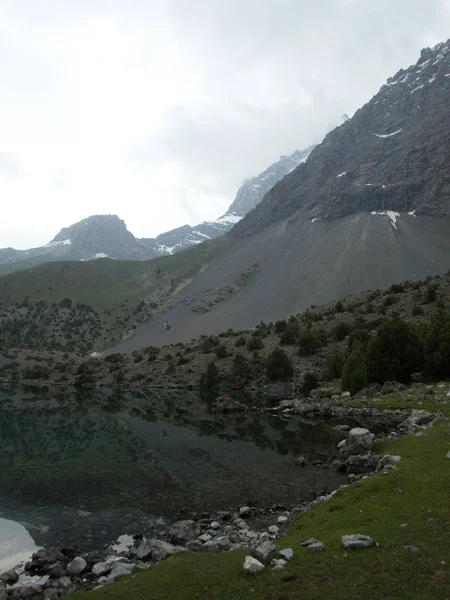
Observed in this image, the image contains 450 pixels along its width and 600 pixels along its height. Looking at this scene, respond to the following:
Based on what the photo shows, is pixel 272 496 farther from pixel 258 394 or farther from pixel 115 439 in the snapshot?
pixel 258 394

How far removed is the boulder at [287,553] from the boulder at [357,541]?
1.84m

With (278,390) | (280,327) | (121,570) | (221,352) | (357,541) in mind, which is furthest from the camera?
(280,327)

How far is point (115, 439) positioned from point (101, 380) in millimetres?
80389

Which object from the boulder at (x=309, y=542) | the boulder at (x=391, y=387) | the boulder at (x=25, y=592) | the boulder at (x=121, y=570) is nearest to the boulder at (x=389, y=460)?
the boulder at (x=309, y=542)

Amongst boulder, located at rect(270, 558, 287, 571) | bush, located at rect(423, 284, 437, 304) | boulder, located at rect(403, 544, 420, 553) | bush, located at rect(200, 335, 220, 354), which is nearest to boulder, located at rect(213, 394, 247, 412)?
bush, located at rect(200, 335, 220, 354)

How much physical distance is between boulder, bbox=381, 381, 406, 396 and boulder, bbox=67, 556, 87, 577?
47640mm

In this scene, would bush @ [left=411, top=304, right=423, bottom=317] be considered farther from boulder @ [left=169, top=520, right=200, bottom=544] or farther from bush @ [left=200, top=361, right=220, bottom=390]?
boulder @ [left=169, top=520, right=200, bottom=544]

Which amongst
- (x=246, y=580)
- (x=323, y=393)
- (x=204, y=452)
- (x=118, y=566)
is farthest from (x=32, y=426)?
(x=246, y=580)

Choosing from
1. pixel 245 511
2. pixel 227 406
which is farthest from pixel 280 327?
pixel 245 511

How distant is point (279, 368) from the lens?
90.0 metres

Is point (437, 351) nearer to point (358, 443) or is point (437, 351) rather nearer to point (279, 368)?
point (358, 443)

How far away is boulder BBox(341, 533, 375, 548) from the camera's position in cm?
1440

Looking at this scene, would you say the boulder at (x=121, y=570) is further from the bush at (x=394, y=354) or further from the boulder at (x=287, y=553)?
the bush at (x=394, y=354)

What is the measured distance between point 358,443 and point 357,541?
21743mm
